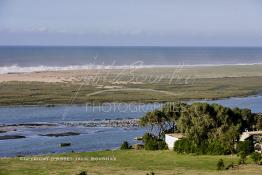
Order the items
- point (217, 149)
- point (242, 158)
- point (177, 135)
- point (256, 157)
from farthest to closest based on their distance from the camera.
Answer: point (177, 135)
point (217, 149)
point (242, 158)
point (256, 157)

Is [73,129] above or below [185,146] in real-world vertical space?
above

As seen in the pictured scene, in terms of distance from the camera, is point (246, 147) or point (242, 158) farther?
point (246, 147)

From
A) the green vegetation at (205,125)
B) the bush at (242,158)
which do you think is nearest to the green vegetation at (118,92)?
the green vegetation at (205,125)

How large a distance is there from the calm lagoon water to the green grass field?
7159mm

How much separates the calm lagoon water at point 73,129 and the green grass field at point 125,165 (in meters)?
7.16

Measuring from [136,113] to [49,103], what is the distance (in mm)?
14682

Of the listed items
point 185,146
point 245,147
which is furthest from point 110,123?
point 245,147

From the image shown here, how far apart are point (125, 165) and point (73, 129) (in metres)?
25.4

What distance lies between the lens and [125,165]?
46.8 metres

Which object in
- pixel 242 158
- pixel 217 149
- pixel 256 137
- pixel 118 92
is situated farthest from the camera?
pixel 118 92

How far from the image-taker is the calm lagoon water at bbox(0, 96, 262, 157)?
5928 centimetres

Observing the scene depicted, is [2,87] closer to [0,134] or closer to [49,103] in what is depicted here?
[49,103]

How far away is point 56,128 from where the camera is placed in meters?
71.9

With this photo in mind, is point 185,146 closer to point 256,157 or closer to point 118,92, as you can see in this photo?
point 256,157
